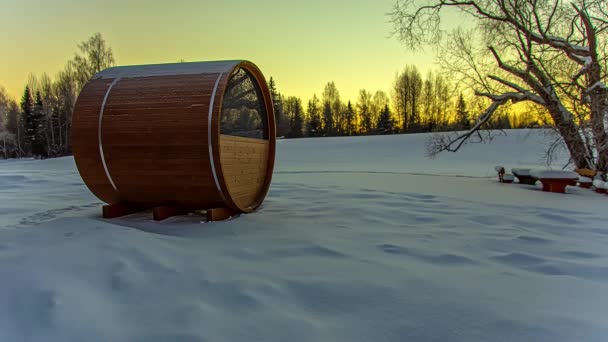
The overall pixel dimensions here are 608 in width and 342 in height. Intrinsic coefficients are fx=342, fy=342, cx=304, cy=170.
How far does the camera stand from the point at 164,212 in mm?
4250

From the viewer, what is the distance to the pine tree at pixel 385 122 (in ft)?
129

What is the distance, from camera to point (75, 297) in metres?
2.03

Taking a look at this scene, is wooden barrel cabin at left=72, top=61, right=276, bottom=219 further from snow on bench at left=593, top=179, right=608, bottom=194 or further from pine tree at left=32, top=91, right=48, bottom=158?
pine tree at left=32, top=91, right=48, bottom=158

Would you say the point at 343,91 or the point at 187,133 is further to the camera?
the point at 343,91

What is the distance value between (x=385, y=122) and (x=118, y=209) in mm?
37711

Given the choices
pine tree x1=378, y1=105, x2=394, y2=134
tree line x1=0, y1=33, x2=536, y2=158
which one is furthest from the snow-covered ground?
pine tree x1=378, y1=105, x2=394, y2=134

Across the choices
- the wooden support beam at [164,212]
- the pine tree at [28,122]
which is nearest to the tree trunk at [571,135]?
the wooden support beam at [164,212]

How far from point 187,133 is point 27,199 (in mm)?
4272

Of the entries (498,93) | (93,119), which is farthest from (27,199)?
(498,93)

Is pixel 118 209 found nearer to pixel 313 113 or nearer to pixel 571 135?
pixel 571 135

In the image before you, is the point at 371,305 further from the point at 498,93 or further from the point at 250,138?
the point at 498,93

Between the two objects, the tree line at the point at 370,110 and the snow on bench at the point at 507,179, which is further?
the tree line at the point at 370,110

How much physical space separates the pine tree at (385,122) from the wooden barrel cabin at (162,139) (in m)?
36.4

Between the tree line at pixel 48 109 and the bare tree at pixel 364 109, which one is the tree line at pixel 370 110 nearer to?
the bare tree at pixel 364 109
